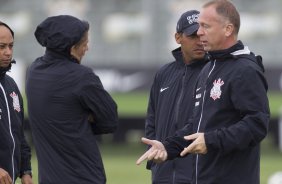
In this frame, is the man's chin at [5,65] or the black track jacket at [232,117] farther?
the man's chin at [5,65]

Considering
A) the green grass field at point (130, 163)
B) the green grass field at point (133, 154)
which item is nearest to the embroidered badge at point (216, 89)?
the green grass field at point (130, 163)

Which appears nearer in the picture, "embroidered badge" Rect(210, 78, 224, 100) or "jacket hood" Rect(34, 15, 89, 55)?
"embroidered badge" Rect(210, 78, 224, 100)

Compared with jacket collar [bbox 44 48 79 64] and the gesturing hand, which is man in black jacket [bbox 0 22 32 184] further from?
the gesturing hand

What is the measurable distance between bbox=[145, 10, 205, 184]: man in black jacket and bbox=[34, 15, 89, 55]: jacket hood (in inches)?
47.8

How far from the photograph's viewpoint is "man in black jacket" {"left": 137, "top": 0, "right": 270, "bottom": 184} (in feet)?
20.2

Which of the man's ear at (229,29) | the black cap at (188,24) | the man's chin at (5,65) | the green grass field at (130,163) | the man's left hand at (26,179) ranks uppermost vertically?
the man's ear at (229,29)

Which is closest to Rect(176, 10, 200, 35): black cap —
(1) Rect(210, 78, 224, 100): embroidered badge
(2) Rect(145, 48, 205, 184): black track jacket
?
(2) Rect(145, 48, 205, 184): black track jacket

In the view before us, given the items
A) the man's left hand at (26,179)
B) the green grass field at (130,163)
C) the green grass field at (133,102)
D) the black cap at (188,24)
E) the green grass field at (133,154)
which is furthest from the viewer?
the green grass field at (133,102)

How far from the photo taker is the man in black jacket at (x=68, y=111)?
6.95 meters

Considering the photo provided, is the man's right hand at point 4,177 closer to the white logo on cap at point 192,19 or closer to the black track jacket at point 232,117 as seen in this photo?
the black track jacket at point 232,117

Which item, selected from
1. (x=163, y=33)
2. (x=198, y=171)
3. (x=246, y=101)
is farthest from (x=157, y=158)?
(x=163, y=33)

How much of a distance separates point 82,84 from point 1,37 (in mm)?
794

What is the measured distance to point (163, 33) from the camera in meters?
21.1

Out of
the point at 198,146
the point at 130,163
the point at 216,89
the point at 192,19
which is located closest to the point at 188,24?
the point at 192,19
